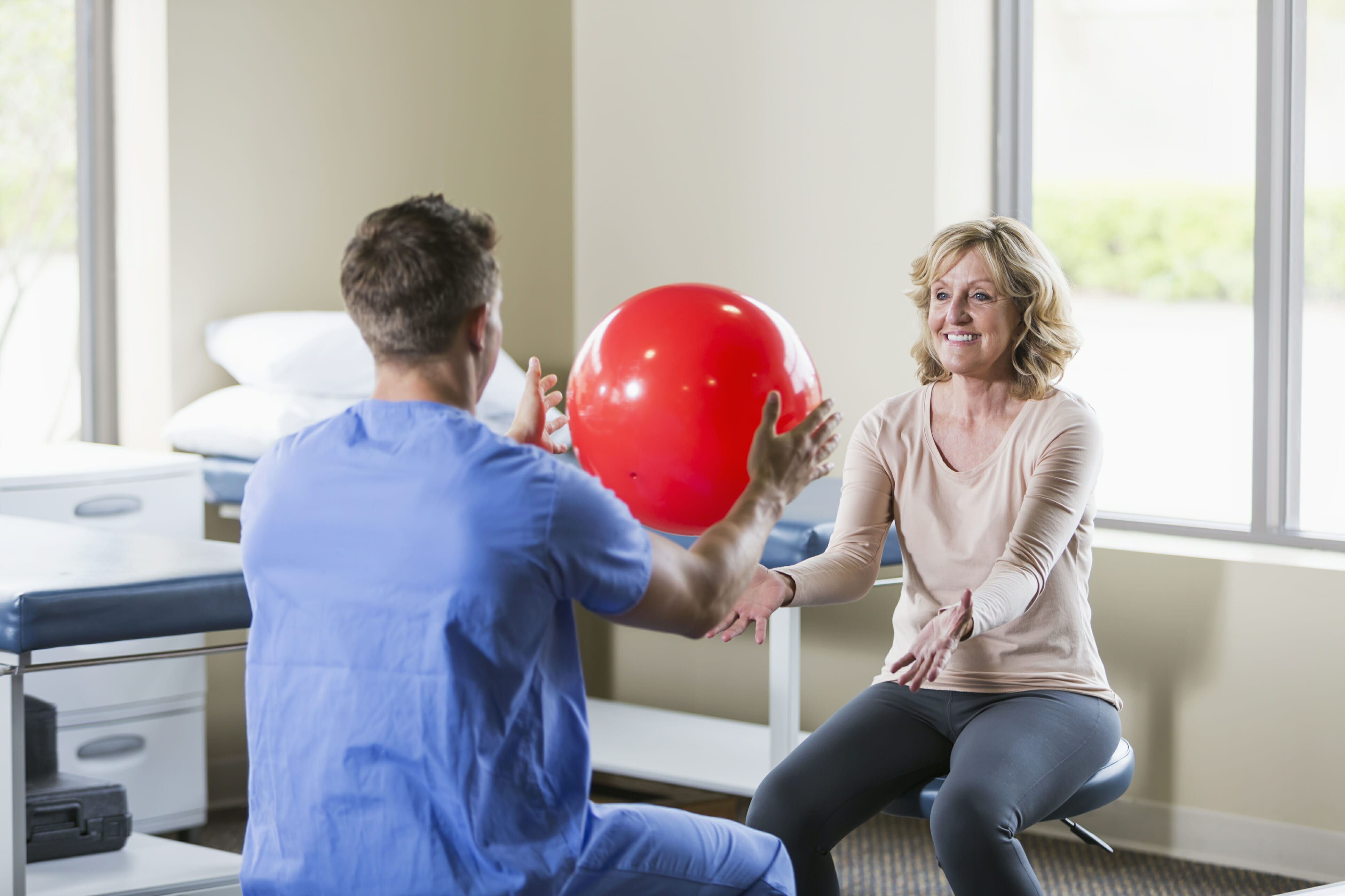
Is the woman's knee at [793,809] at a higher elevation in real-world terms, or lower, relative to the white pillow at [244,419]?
lower

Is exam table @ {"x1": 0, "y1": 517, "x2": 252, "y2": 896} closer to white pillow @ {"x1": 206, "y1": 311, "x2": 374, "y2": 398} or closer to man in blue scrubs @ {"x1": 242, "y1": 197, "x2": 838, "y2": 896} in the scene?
man in blue scrubs @ {"x1": 242, "y1": 197, "x2": 838, "y2": 896}

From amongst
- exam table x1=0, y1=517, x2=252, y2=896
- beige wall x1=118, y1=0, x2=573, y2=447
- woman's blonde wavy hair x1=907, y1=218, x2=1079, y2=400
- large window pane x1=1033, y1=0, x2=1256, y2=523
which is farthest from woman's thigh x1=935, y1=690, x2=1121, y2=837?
beige wall x1=118, y1=0, x2=573, y2=447

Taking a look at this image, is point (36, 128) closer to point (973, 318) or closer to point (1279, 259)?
point (973, 318)

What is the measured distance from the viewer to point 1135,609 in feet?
9.53

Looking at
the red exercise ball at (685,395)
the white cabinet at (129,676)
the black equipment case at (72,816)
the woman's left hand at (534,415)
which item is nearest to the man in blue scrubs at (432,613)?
the red exercise ball at (685,395)

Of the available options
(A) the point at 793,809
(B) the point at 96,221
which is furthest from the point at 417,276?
(B) the point at 96,221

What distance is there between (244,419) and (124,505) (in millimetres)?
332

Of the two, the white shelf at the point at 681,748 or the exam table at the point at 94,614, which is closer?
the exam table at the point at 94,614

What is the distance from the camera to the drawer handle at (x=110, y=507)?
2.82m

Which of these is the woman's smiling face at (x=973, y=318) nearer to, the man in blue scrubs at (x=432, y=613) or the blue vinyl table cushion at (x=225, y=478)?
the man in blue scrubs at (x=432, y=613)

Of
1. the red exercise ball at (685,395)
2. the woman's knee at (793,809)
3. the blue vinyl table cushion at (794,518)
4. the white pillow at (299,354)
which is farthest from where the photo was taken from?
the white pillow at (299,354)

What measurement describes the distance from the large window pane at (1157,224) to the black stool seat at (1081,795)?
4.22 feet

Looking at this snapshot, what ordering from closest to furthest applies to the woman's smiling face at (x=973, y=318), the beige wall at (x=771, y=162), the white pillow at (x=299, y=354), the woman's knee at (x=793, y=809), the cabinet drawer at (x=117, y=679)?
the woman's knee at (x=793, y=809)
the woman's smiling face at (x=973, y=318)
the cabinet drawer at (x=117, y=679)
the white pillow at (x=299, y=354)
the beige wall at (x=771, y=162)

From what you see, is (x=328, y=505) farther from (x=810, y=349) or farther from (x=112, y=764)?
(x=810, y=349)
